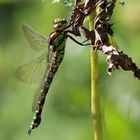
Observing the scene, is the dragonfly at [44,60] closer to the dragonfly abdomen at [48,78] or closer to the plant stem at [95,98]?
the dragonfly abdomen at [48,78]

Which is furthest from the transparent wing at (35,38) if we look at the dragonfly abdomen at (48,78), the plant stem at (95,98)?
the plant stem at (95,98)

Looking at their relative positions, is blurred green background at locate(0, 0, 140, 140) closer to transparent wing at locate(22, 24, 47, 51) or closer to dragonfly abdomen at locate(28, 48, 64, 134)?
dragonfly abdomen at locate(28, 48, 64, 134)

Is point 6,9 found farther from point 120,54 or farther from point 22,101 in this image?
point 120,54

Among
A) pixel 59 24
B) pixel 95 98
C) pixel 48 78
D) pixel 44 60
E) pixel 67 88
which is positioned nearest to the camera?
pixel 95 98

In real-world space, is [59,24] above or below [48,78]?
above

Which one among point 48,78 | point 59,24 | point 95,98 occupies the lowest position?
point 95,98

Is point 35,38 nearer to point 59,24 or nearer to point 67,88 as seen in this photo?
point 59,24

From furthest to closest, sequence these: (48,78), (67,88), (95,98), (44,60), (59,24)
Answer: (67,88), (44,60), (48,78), (59,24), (95,98)

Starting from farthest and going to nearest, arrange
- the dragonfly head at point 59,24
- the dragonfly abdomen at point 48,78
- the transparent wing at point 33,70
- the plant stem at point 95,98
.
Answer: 1. the transparent wing at point 33,70
2. the dragonfly abdomen at point 48,78
3. the dragonfly head at point 59,24
4. the plant stem at point 95,98

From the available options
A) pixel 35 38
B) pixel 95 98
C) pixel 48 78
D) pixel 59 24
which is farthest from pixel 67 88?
pixel 95 98
